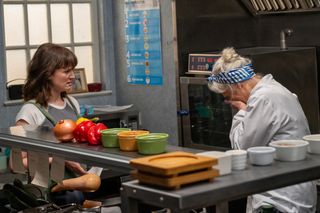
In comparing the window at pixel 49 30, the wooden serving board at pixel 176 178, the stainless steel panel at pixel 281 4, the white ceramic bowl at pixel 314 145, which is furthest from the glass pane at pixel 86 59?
the wooden serving board at pixel 176 178

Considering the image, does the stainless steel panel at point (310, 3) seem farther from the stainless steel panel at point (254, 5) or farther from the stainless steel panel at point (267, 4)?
the stainless steel panel at point (254, 5)

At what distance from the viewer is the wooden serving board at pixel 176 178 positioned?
1.77 m

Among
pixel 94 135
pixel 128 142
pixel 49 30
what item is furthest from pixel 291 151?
pixel 49 30

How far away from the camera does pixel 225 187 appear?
182cm

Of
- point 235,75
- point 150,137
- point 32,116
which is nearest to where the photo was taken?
point 150,137

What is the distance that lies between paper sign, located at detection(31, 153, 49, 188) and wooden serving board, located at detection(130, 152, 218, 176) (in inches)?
39.6

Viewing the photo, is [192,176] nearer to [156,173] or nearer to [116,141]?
[156,173]

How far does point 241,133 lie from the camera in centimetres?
318

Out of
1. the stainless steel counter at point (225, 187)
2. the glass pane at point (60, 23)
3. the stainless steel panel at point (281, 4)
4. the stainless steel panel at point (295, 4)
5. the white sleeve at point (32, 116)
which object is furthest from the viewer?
the glass pane at point (60, 23)

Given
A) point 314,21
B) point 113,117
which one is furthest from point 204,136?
point 314,21

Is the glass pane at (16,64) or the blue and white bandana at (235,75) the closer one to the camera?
the blue and white bandana at (235,75)

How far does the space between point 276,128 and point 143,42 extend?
284 cm

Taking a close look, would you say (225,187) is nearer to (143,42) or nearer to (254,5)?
(143,42)

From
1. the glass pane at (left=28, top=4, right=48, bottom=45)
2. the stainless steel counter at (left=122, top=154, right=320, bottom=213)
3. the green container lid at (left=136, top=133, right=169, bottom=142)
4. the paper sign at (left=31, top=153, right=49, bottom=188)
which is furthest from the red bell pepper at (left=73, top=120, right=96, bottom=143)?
the glass pane at (left=28, top=4, right=48, bottom=45)
